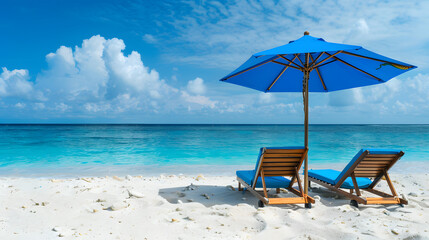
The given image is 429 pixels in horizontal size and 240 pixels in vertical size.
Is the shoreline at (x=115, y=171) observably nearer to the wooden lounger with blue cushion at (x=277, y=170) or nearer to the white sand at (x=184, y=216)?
the white sand at (x=184, y=216)

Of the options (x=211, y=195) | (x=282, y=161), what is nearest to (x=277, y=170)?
(x=282, y=161)

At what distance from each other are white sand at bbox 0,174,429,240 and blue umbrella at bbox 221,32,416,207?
3.05 feet

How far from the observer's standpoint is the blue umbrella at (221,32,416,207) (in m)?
4.20

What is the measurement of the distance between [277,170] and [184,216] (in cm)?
167

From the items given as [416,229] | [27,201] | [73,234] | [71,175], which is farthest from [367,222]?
[71,175]

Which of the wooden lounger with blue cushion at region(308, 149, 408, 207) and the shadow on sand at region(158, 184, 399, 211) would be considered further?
the shadow on sand at region(158, 184, 399, 211)

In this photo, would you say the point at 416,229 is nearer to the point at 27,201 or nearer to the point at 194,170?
the point at 27,201

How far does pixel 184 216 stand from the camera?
149 inches

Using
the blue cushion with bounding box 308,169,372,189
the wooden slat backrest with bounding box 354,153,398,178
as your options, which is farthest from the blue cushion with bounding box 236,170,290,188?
the wooden slat backrest with bounding box 354,153,398,178

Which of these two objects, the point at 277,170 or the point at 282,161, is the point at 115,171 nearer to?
the point at 277,170

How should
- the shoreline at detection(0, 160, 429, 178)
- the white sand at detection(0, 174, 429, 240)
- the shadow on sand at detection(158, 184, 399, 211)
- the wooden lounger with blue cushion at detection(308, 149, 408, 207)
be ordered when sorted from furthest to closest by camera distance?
the shoreline at detection(0, 160, 429, 178), the shadow on sand at detection(158, 184, 399, 211), the wooden lounger with blue cushion at detection(308, 149, 408, 207), the white sand at detection(0, 174, 429, 240)

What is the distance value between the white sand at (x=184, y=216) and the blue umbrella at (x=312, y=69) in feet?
3.05

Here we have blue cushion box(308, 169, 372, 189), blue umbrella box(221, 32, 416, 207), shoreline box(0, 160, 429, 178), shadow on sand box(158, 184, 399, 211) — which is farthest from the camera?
shoreline box(0, 160, 429, 178)

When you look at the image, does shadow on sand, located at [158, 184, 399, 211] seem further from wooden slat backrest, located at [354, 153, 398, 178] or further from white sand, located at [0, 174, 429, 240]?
wooden slat backrest, located at [354, 153, 398, 178]
